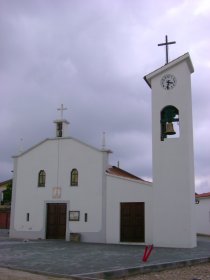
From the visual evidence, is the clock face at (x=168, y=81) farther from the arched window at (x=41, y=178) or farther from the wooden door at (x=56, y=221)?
the arched window at (x=41, y=178)

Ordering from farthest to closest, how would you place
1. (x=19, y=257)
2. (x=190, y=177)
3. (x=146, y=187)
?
(x=146, y=187), (x=190, y=177), (x=19, y=257)

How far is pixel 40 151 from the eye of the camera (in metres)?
24.9

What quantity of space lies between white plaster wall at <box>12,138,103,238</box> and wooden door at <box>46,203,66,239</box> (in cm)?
29

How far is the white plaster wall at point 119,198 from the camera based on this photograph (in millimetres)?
21141

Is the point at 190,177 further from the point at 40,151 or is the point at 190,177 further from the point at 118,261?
the point at 40,151

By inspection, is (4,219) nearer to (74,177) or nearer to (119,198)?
(74,177)

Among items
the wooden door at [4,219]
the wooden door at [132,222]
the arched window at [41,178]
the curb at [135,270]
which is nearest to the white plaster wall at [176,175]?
the wooden door at [132,222]

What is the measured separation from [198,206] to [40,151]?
15.9 meters

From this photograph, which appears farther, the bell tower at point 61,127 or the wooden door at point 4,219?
the wooden door at point 4,219

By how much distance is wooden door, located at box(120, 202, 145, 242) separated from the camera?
21.0 m

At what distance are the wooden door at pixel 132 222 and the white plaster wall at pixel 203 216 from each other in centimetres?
1407

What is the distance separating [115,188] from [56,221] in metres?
4.15

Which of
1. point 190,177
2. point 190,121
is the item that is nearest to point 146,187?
point 190,177

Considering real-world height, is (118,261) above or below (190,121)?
below
